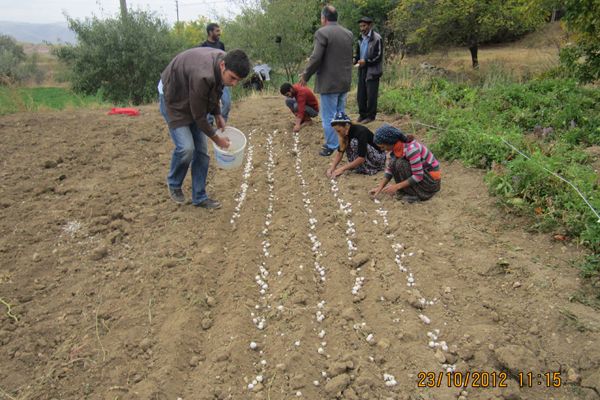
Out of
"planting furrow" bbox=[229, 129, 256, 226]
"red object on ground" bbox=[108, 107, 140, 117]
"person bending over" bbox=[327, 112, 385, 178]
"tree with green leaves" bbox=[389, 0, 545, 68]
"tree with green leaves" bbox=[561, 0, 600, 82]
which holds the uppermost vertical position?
"tree with green leaves" bbox=[389, 0, 545, 68]

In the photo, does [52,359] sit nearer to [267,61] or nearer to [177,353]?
[177,353]

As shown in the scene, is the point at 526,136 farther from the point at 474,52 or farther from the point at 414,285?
the point at 474,52

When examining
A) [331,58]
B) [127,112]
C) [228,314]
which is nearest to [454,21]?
[331,58]

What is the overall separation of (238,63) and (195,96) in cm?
49

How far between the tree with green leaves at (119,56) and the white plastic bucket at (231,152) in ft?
36.3

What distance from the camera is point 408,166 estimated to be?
422cm

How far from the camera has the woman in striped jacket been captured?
4121mm

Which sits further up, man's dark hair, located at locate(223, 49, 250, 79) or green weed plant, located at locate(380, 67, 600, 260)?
man's dark hair, located at locate(223, 49, 250, 79)

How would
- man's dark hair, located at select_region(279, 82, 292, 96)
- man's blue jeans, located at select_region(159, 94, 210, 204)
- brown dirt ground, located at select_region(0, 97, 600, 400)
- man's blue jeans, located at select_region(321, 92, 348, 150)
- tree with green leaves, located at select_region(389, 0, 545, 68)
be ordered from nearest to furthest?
1. brown dirt ground, located at select_region(0, 97, 600, 400)
2. man's blue jeans, located at select_region(159, 94, 210, 204)
3. man's blue jeans, located at select_region(321, 92, 348, 150)
4. man's dark hair, located at select_region(279, 82, 292, 96)
5. tree with green leaves, located at select_region(389, 0, 545, 68)

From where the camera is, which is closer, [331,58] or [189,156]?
[189,156]

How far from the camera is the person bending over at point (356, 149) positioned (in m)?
4.75

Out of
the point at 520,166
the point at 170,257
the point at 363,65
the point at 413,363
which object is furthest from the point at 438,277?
the point at 363,65
